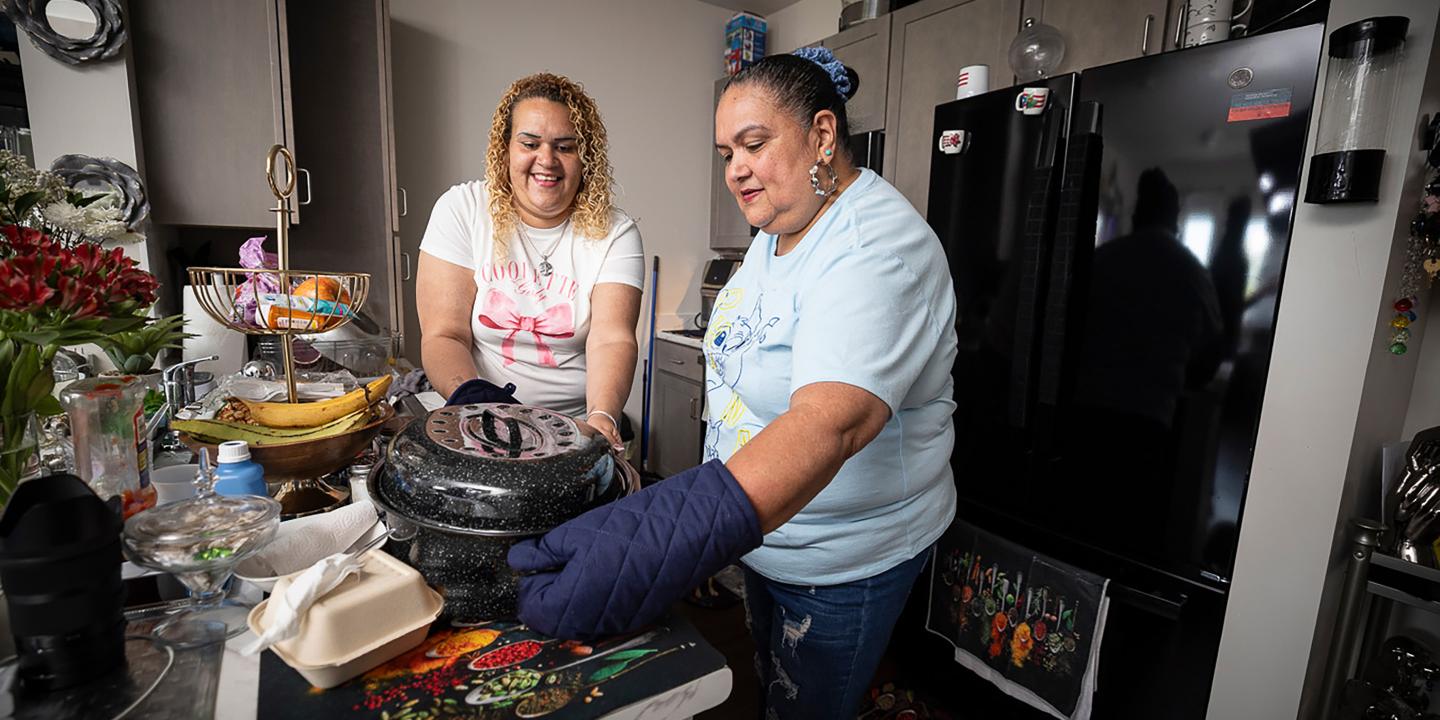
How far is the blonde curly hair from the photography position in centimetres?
141

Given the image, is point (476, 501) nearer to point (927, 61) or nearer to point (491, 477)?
point (491, 477)

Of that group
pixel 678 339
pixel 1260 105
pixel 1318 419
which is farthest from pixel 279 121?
pixel 1318 419

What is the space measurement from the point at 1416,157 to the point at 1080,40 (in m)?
1.03

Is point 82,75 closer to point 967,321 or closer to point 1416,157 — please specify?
point 967,321

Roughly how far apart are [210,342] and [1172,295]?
2346 millimetres

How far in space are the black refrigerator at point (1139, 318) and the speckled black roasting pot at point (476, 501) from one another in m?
1.41

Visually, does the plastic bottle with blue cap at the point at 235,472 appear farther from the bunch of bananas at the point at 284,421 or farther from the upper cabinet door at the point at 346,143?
the upper cabinet door at the point at 346,143

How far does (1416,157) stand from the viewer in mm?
1242

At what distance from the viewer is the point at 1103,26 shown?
1.98 meters

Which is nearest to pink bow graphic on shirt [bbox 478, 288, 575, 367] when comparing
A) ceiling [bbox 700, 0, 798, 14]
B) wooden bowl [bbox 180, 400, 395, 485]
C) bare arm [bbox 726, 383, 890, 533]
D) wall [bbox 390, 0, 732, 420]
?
wooden bowl [bbox 180, 400, 395, 485]

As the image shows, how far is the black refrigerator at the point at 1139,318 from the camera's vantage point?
1.38 metres

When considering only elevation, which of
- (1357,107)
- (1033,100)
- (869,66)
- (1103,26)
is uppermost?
(869,66)

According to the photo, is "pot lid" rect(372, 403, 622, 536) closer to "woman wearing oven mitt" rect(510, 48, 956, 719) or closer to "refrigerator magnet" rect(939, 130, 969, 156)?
"woman wearing oven mitt" rect(510, 48, 956, 719)

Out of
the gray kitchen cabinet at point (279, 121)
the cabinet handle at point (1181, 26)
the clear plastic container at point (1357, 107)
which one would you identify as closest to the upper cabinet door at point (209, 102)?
the gray kitchen cabinet at point (279, 121)
